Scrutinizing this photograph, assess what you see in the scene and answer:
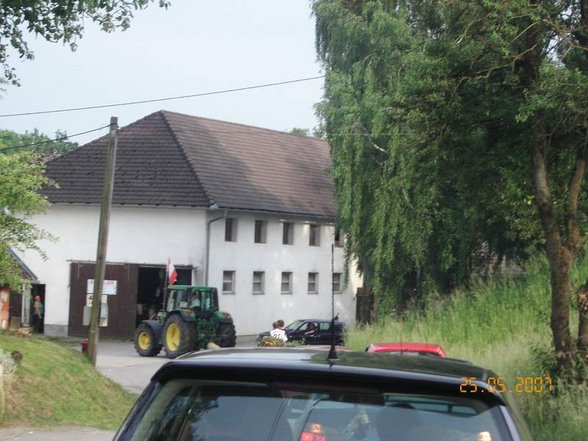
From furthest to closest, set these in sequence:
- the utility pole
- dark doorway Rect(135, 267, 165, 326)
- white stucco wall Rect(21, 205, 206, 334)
A: 1. dark doorway Rect(135, 267, 165, 326)
2. white stucco wall Rect(21, 205, 206, 334)
3. the utility pole

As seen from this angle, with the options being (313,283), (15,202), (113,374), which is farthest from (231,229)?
(15,202)

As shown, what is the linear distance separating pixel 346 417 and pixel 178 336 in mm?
31525

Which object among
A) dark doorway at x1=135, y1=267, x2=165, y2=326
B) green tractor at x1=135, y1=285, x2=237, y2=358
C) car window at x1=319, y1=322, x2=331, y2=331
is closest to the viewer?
green tractor at x1=135, y1=285, x2=237, y2=358

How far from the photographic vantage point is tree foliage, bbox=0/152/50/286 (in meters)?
18.7

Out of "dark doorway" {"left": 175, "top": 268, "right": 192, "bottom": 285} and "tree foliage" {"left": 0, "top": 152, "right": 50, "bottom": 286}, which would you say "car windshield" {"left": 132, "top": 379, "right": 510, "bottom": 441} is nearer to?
"tree foliage" {"left": 0, "top": 152, "right": 50, "bottom": 286}

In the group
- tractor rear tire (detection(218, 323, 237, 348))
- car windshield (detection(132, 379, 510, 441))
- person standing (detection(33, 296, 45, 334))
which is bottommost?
car windshield (detection(132, 379, 510, 441))

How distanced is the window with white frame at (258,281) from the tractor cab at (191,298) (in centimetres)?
1150

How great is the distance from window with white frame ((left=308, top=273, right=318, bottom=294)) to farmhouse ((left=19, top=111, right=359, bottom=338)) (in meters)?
0.07

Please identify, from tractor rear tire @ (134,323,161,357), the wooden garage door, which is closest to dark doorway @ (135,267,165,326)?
the wooden garage door

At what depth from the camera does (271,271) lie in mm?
49562

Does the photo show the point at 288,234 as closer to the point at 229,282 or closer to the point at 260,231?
the point at 260,231

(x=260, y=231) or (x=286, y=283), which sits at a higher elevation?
(x=260, y=231)

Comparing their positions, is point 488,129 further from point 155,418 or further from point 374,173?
point 374,173

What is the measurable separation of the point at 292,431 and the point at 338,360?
430mm
